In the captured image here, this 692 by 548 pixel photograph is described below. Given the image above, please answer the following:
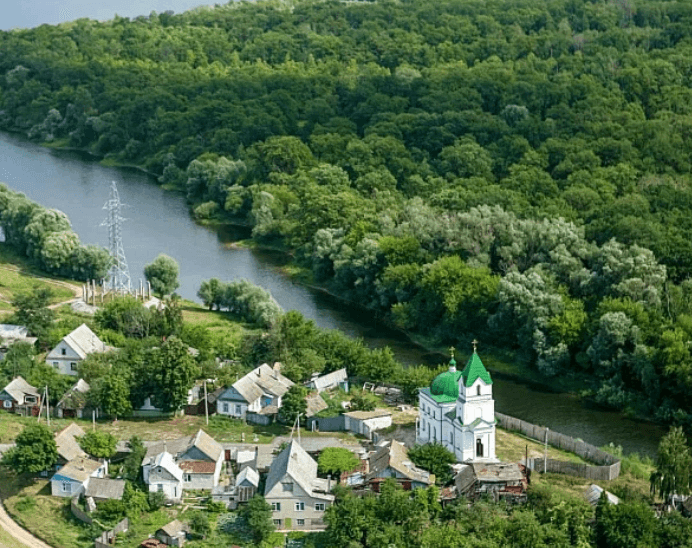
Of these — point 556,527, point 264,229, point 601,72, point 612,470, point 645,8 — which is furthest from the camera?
point 645,8

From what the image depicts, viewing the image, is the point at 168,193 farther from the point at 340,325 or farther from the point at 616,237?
the point at 616,237

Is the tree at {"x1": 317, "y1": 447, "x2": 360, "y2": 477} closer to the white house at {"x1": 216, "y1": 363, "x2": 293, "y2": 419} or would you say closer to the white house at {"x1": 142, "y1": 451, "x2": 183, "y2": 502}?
the white house at {"x1": 142, "y1": 451, "x2": 183, "y2": 502}

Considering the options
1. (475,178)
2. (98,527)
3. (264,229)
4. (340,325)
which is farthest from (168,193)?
(98,527)

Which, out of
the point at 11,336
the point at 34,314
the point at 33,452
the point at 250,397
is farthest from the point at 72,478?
the point at 34,314

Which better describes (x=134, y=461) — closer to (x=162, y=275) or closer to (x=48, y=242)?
(x=162, y=275)

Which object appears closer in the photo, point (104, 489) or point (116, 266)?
point (104, 489)

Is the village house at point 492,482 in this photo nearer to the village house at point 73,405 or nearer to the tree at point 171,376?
the tree at point 171,376
